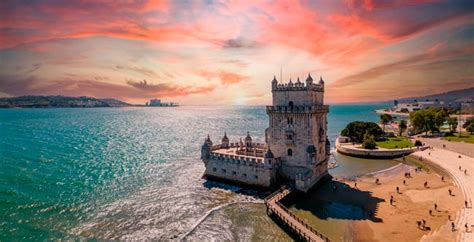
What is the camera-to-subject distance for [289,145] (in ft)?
147

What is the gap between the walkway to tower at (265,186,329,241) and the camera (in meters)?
29.5

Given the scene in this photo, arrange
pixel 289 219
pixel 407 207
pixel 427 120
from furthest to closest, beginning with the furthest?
pixel 427 120
pixel 407 207
pixel 289 219

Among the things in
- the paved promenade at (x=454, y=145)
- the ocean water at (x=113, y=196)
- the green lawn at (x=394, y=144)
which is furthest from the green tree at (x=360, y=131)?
the ocean water at (x=113, y=196)

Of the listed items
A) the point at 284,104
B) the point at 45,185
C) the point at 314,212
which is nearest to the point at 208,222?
the point at 314,212

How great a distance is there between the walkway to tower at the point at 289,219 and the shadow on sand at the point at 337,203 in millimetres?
1414

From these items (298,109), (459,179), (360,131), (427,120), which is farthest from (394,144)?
(298,109)

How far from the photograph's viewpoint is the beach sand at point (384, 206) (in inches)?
1233

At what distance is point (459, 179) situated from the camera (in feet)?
160

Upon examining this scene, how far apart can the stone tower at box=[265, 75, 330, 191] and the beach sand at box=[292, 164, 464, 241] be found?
3860 millimetres

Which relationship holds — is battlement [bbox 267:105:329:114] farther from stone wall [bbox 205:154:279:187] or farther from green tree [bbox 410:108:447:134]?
green tree [bbox 410:108:447:134]

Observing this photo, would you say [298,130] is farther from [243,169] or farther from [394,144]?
[394,144]

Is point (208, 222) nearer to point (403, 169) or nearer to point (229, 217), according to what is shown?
point (229, 217)

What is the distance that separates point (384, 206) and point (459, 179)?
20.8m

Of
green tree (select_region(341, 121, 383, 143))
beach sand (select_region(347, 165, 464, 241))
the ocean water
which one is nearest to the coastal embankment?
the ocean water
